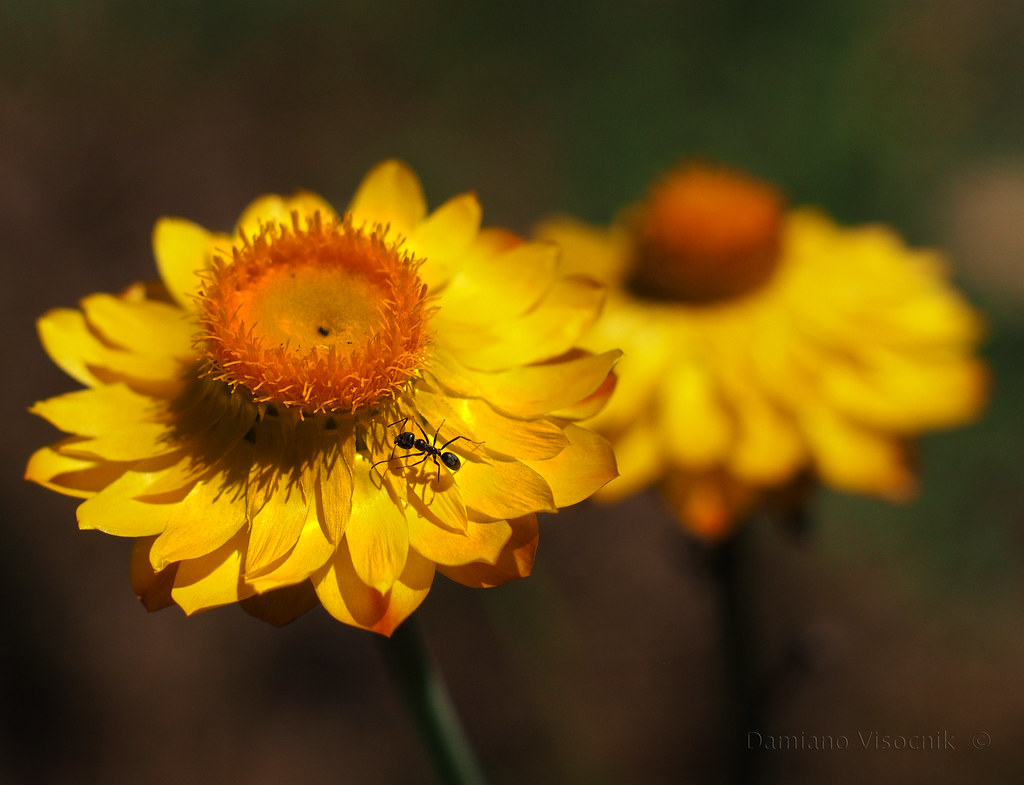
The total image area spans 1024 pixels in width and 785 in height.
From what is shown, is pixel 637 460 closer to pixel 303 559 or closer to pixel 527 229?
pixel 303 559

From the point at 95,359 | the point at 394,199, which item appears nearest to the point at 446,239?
the point at 394,199

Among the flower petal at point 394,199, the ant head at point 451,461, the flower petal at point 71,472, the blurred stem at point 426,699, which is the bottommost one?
the blurred stem at point 426,699

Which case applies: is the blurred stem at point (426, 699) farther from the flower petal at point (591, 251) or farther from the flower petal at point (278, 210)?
the flower petal at point (591, 251)

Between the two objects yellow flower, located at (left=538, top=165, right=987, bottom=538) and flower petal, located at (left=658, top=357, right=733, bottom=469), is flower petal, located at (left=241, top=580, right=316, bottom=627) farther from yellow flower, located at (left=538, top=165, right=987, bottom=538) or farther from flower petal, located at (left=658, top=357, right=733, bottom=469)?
flower petal, located at (left=658, top=357, right=733, bottom=469)

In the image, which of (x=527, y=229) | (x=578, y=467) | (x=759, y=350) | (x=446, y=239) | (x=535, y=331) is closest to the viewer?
(x=578, y=467)

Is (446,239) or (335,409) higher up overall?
(446,239)

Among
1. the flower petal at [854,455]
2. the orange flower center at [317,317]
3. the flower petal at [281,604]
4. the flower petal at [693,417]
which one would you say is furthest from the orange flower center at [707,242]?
the flower petal at [281,604]

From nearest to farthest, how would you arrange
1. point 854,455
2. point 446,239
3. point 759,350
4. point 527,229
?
point 446,239
point 854,455
point 759,350
point 527,229
